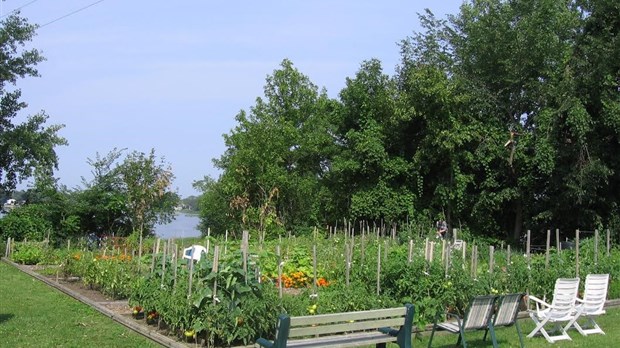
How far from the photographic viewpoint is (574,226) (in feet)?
78.3

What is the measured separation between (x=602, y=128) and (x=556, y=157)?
1.75 m

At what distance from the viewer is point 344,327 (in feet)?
22.7

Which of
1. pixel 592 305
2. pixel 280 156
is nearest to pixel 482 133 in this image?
pixel 280 156

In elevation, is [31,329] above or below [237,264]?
below

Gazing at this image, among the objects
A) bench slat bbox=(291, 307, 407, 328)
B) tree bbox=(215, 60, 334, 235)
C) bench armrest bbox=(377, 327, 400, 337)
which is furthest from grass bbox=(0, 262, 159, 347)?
tree bbox=(215, 60, 334, 235)

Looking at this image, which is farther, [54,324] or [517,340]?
[54,324]

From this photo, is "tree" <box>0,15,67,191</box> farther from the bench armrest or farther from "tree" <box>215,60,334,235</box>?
the bench armrest

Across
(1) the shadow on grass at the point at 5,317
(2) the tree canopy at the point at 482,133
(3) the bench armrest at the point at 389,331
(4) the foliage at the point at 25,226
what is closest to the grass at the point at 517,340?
(3) the bench armrest at the point at 389,331

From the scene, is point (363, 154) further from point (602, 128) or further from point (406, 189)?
point (602, 128)

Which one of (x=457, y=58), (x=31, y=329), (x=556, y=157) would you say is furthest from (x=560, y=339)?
(x=457, y=58)

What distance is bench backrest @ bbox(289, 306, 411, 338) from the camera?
659 cm

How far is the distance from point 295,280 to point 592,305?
553 cm

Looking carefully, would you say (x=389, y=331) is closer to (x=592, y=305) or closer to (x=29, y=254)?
(x=592, y=305)

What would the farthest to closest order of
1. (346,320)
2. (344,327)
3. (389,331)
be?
(389,331) < (344,327) < (346,320)
